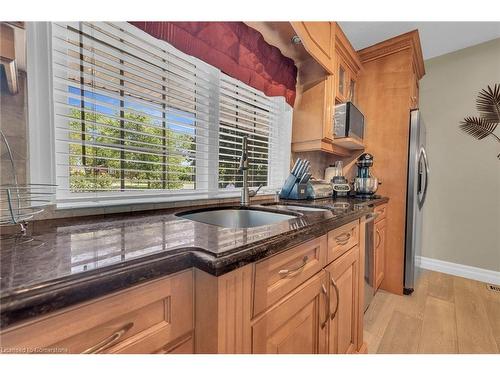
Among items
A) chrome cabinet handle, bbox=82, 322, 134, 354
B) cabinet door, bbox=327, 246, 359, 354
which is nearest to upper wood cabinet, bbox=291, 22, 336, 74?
cabinet door, bbox=327, 246, 359, 354

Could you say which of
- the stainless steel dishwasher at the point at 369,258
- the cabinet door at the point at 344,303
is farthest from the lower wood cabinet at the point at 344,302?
the stainless steel dishwasher at the point at 369,258

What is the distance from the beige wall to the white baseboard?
49 mm

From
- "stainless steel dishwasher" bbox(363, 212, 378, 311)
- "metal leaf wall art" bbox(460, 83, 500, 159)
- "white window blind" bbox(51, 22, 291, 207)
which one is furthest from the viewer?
"metal leaf wall art" bbox(460, 83, 500, 159)

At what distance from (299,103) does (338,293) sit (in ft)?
4.98

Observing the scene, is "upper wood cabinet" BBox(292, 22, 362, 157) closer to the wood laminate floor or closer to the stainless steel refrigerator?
the stainless steel refrigerator

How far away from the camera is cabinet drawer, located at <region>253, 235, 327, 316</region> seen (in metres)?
0.59

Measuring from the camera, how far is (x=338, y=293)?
96cm

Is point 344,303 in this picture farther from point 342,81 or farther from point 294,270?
point 342,81

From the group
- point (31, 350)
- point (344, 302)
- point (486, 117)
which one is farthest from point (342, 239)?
point (486, 117)

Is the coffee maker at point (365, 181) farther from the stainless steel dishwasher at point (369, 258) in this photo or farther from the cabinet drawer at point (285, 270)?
the cabinet drawer at point (285, 270)

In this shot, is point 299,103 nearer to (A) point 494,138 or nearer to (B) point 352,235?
(B) point 352,235
